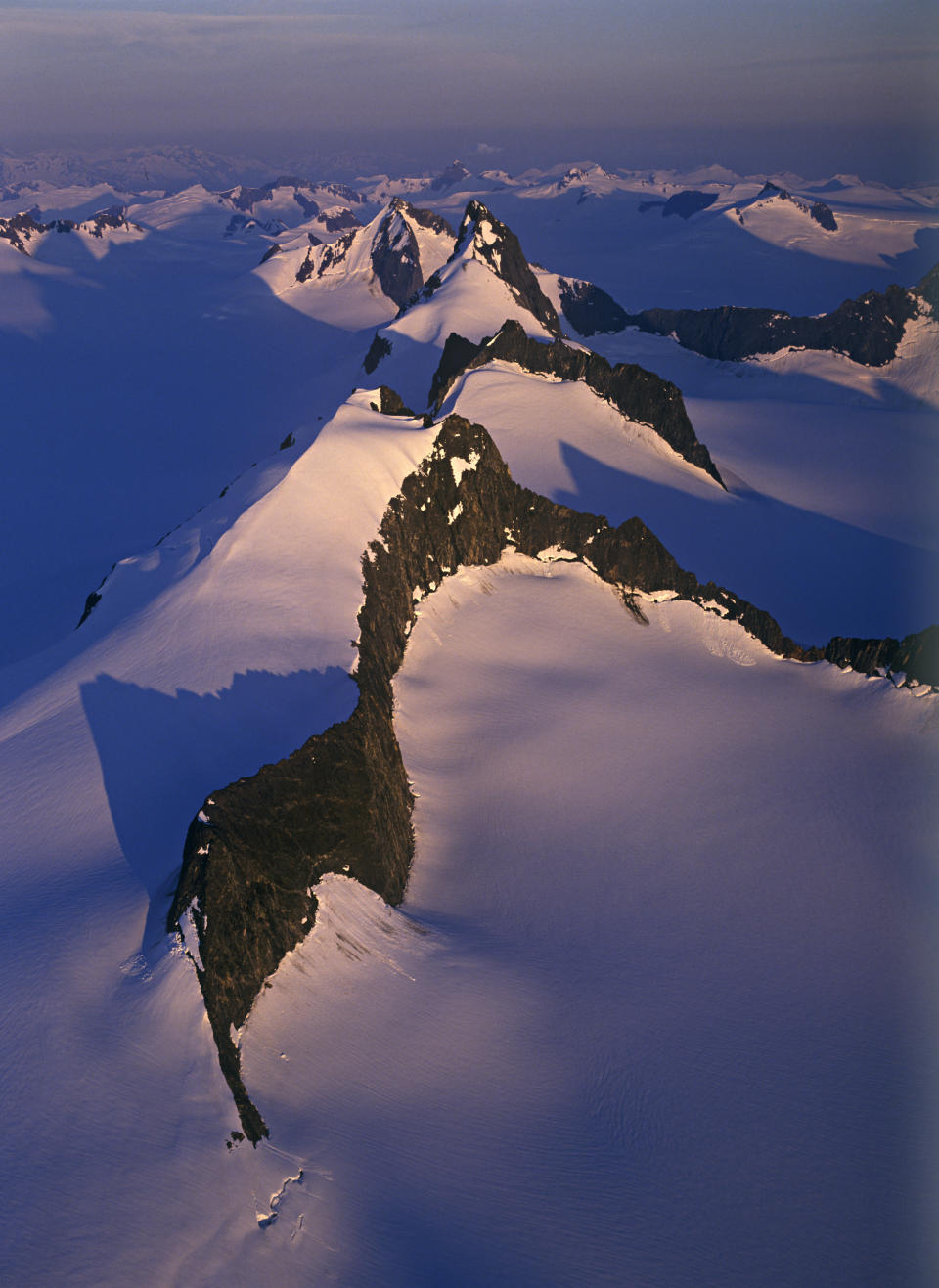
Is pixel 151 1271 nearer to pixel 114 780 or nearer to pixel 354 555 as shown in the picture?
pixel 114 780

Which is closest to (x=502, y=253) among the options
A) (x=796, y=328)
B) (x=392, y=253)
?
(x=796, y=328)

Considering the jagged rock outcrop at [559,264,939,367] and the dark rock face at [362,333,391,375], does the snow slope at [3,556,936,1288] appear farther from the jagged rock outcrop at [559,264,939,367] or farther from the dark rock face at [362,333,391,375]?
the jagged rock outcrop at [559,264,939,367]

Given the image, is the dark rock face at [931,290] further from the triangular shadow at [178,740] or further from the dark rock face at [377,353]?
the triangular shadow at [178,740]

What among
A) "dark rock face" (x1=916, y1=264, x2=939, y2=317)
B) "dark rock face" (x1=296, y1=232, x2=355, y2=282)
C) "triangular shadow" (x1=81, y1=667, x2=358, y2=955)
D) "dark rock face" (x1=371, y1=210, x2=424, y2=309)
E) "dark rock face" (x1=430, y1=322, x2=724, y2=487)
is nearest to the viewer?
"triangular shadow" (x1=81, y1=667, x2=358, y2=955)

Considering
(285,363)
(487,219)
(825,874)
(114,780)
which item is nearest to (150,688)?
(114,780)

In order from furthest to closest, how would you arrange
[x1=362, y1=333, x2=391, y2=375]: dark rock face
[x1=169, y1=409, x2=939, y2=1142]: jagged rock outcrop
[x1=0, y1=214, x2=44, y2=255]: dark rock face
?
[x1=0, y1=214, x2=44, y2=255]: dark rock face
[x1=362, y1=333, x2=391, y2=375]: dark rock face
[x1=169, y1=409, x2=939, y2=1142]: jagged rock outcrop

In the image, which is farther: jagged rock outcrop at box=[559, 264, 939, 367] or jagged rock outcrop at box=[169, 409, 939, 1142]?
jagged rock outcrop at box=[559, 264, 939, 367]

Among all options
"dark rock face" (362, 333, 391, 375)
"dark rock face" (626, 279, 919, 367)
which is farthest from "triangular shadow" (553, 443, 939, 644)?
"dark rock face" (626, 279, 919, 367)
